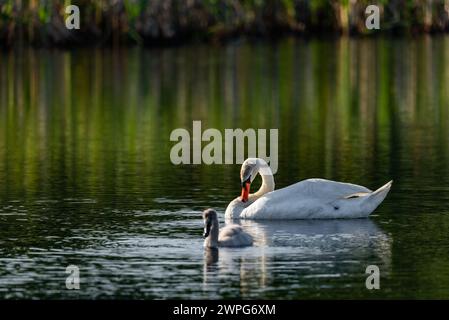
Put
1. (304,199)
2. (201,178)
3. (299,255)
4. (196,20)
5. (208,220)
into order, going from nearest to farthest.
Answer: (299,255)
(208,220)
(304,199)
(201,178)
(196,20)

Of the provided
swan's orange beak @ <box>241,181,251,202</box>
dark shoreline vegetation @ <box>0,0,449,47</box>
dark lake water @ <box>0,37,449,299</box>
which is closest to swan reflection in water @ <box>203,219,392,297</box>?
dark lake water @ <box>0,37,449,299</box>

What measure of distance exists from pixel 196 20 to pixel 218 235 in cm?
3634

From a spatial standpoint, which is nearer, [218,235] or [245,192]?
[218,235]

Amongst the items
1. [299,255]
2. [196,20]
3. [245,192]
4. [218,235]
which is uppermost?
[196,20]

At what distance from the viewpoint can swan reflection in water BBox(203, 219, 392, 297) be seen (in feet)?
41.3

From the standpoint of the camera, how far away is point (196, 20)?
50.0 m

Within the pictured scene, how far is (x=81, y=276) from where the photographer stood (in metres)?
12.8

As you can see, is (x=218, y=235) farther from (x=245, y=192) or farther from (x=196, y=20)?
(x=196, y=20)

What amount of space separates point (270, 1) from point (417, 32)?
5424 mm

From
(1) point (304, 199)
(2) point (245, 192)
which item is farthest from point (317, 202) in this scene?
(2) point (245, 192)

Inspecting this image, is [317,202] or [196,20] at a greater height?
[196,20]

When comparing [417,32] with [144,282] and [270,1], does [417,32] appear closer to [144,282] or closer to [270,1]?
[270,1]
